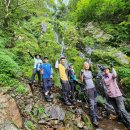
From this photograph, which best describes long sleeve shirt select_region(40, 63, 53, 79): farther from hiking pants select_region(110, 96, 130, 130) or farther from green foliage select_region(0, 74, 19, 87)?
hiking pants select_region(110, 96, 130, 130)

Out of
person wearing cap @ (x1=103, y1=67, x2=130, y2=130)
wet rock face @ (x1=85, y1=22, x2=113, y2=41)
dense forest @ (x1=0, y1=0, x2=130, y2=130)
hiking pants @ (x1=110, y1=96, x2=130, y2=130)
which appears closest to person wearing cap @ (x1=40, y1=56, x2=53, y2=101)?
dense forest @ (x1=0, y1=0, x2=130, y2=130)

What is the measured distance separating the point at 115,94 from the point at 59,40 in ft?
36.4

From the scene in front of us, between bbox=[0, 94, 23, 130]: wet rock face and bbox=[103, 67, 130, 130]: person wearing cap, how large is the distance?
11.4ft

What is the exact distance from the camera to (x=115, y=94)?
910 centimetres

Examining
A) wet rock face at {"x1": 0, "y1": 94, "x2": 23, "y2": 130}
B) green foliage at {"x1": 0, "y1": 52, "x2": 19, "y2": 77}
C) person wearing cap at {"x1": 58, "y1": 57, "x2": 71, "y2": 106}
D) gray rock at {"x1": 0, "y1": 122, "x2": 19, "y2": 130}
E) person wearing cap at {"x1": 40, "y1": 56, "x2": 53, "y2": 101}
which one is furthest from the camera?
green foliage at {"x1": 0, "y1": 52, "x2": 19, "y2": 77}

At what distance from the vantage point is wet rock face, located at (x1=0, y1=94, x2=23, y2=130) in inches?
292

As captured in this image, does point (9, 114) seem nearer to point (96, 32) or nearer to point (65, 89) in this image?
point (65, 89)

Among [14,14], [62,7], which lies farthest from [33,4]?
[62,7]

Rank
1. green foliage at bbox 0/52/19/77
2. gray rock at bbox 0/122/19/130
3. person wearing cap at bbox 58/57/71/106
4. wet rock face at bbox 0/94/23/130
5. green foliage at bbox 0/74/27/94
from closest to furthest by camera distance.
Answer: gray rock at bbox 0/122/19/130
wet rock face at bbox 0/94/23/130
green foliage at bbox 0/74/27/94
person wearing cap at bbox 58/57/71/106
green foliage at bbox 0/52/19/77

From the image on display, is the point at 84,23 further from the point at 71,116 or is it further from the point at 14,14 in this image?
the point at 71,116

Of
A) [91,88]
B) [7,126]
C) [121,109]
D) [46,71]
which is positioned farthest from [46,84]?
[121,109]

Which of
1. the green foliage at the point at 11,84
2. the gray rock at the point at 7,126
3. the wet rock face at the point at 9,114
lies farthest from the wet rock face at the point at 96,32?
the gray rock at the point at 7,126

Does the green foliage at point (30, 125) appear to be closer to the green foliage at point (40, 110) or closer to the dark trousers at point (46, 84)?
the green foliage at point (40, 110)

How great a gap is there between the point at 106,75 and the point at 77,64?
16.9 feet
